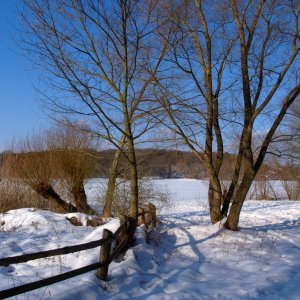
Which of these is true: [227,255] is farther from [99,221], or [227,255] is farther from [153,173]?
[153,173]

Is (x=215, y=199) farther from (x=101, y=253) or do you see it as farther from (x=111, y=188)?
(x=101, y=253)

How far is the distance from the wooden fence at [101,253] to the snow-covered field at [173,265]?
202 mm

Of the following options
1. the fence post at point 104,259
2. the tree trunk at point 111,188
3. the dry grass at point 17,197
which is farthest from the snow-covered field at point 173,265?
the dry grass at point 17,197

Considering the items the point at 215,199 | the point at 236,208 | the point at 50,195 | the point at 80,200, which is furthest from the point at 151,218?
the point at 50,195

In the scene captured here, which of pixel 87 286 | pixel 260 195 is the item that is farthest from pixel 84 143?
pixel 260 195

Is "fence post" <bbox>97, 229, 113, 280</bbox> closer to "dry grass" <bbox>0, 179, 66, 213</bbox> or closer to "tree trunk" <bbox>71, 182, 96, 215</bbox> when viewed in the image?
"tree trunk" <bbox>71, 182, 96, 215</bbox>

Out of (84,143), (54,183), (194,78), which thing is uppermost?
(194,78)

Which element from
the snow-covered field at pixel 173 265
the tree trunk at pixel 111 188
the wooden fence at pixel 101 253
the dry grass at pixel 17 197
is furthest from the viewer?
the dry grass at pixel 17 197

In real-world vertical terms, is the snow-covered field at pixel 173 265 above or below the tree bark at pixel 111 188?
below

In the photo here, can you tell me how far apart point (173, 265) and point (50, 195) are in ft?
29.0

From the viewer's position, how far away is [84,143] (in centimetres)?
1394

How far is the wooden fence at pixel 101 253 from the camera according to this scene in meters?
3.76

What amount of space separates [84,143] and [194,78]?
6287mm

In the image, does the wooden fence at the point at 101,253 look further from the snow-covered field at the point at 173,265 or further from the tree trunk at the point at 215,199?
the tree trunk at the point at 215,199
